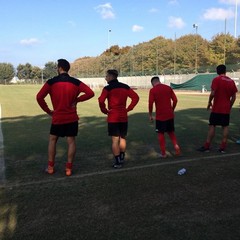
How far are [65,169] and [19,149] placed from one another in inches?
92.6

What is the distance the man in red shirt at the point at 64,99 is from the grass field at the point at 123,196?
690mm

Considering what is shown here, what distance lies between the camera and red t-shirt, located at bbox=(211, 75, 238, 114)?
7.79 m

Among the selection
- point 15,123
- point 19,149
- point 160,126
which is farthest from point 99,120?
point 160,126

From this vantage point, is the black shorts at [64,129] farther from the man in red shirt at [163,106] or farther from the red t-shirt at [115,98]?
the man in red shirt at [163,106]

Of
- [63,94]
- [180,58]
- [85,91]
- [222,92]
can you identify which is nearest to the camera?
[63,94]

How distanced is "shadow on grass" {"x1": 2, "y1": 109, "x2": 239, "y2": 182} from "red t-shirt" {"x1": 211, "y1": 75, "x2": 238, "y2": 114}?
932mm

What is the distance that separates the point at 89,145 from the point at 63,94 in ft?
10.3

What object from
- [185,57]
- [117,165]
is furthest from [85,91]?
[185,57]

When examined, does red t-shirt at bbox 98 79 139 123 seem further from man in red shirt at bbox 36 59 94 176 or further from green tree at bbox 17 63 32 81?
green tree at bbox 17 63 32 81

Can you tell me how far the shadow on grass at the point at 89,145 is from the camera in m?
6.93

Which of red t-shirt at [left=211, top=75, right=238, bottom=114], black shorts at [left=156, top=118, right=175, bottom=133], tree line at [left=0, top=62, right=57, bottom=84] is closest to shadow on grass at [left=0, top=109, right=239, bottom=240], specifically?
black shorts at [left=156, top=118, right=175, bottom=133]

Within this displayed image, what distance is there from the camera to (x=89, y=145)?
9.02 metres

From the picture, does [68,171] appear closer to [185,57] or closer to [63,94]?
[63,94]

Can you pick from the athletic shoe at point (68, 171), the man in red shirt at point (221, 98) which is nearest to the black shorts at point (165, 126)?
the man in red shirt at point (221, 98)
